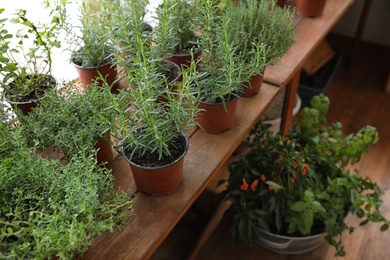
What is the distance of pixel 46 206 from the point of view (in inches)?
35.6

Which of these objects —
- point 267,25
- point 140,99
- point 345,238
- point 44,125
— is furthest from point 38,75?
point 345,238

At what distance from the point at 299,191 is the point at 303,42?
1.98 ft

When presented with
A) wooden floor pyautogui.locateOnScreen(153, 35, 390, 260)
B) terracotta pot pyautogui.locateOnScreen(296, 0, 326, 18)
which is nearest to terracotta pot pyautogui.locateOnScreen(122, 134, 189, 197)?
wooden floor pyautogui.locateOnScreen(153, 35, 390, 260)

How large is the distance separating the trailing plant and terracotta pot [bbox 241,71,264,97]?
642mm

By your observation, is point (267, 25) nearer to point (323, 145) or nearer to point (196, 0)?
point (196, 0)

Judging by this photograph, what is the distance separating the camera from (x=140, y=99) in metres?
1.02

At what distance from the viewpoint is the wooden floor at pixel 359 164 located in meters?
1.90

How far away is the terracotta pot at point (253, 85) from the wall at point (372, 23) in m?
2.07

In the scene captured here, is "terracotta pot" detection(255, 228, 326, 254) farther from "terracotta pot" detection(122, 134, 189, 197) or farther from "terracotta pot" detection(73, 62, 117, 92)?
Answer: "terracotta pot" detection(73, 62, 117, 92)

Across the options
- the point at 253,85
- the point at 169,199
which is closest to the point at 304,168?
the point at 253,85

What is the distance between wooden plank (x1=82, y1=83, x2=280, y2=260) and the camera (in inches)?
40.6

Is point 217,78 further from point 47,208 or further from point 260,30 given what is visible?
point 47,208

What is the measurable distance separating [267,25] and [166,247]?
1089 millimetres

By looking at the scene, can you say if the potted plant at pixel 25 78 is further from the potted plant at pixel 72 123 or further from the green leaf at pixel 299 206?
the green leaf at pixel 299 206
